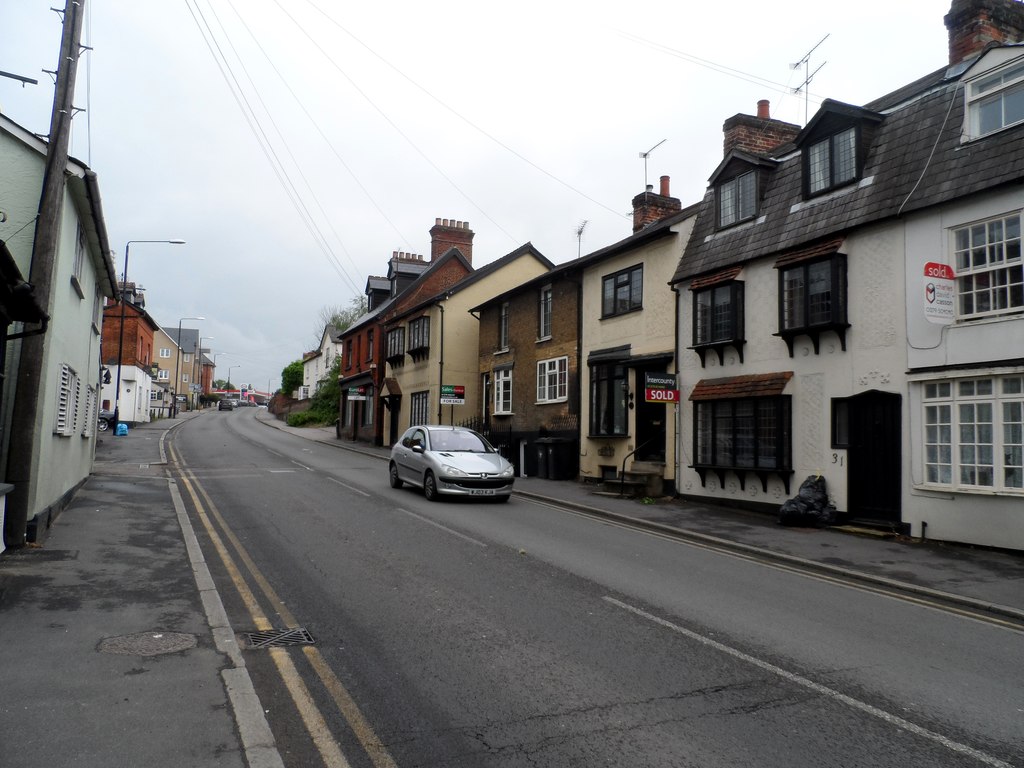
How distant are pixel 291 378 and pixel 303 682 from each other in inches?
3384

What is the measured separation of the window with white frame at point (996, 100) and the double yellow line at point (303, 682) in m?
12.6

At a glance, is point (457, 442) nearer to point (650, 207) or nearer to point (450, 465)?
point (450, 465)

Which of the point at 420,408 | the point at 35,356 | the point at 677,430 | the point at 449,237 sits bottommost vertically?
the point at 677,430

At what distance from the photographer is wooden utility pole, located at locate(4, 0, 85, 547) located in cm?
915

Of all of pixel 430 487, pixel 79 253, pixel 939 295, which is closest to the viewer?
pixel 939 295

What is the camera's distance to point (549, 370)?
24.4 m

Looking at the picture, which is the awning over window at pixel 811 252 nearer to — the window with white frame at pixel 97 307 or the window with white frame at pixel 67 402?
the window with white frame at pixel 67 402

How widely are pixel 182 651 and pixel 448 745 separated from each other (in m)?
2.67

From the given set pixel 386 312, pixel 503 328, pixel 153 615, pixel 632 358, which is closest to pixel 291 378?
pixel 386 312

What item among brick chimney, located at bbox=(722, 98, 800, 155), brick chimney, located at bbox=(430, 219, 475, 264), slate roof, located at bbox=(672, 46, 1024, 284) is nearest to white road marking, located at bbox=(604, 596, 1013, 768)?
slate roof, located at bbox=(672, 46, 1024, 284)

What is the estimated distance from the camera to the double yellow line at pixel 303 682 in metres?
4.15

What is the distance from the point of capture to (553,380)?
2422 centimetres

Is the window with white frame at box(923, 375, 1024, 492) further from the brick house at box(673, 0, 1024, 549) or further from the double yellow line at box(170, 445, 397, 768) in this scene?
the double yellow line at box(170, 445, 397, 768)

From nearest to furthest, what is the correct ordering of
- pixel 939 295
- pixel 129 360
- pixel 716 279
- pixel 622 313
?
pixel 939 295
pixel 716 279
pixel 622 313
pixel 129 360
